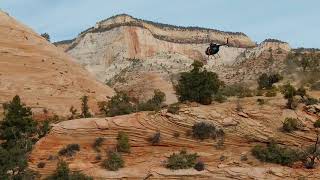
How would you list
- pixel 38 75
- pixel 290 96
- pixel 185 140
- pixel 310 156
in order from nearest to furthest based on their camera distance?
pixel 310 156 < pixel 185 140 < pixel 290 96 < pixel 38 75

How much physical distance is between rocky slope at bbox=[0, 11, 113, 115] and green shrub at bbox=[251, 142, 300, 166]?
31.3 meters

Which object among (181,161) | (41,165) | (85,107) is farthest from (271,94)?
(85,107)

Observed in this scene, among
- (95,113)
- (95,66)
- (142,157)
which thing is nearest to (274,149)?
(142,157)

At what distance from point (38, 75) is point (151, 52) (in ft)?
243

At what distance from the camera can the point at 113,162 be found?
1984 inches

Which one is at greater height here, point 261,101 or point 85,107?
point 261,101

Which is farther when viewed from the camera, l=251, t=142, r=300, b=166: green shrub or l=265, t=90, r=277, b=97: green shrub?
l=265, t=90, r=277, b=97: green shrub

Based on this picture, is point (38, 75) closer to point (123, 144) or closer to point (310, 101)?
point (123, 144)

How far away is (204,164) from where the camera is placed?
49.6m

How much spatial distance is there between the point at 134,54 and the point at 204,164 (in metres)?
100

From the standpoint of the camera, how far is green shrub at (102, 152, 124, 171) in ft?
164

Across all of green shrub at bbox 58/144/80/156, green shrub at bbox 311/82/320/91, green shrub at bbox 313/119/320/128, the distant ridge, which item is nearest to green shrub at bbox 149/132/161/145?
green shrub at bbox 58/144/80/156

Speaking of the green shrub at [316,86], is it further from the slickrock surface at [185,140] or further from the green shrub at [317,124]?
the green shrub at [317,124]

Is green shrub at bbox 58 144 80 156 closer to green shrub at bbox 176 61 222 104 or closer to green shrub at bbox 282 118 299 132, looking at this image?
green shrub at bbox 176 61 222 104
